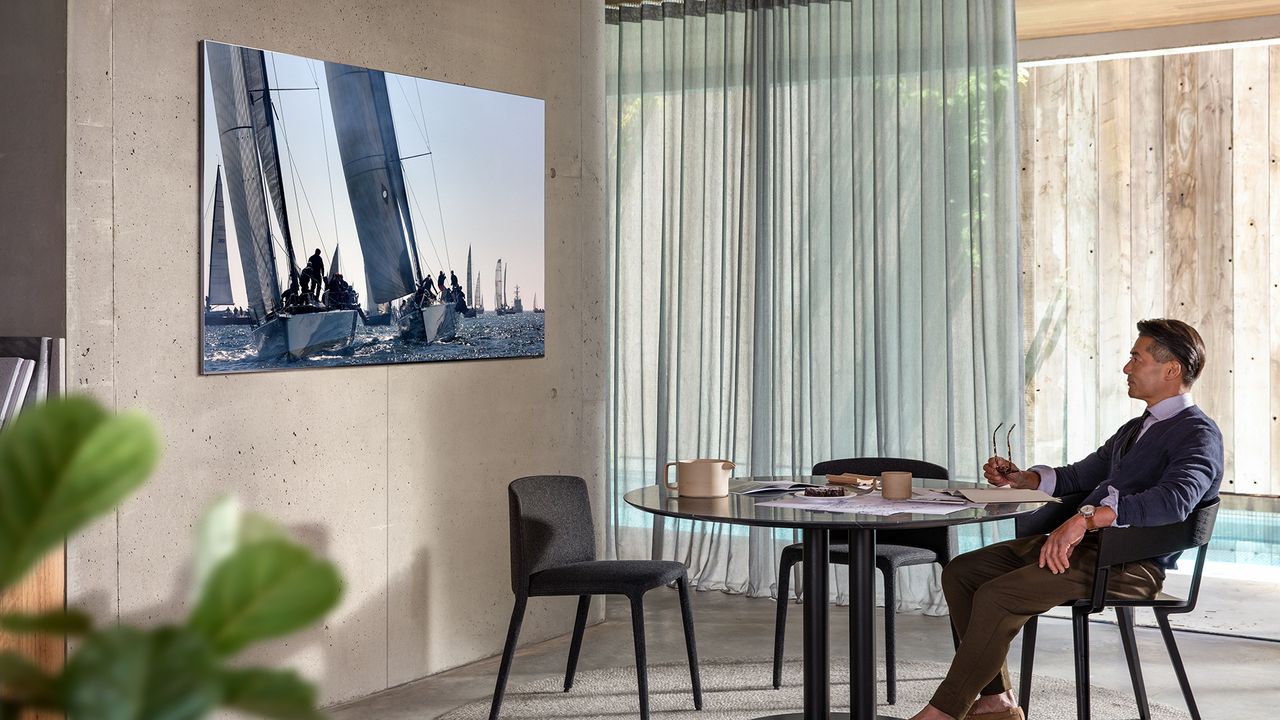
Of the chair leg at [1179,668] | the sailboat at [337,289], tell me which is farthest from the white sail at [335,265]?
the chair leg at [1179,668]

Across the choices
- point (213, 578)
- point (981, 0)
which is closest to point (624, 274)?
point (981, 0)

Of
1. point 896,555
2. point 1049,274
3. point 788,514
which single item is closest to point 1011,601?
point 896,555

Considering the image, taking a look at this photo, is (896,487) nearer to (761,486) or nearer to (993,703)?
(761,486)

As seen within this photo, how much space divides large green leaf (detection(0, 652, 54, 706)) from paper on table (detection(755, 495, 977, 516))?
2501 mm

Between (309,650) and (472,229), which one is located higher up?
(472,229)

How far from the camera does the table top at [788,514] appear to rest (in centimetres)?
253

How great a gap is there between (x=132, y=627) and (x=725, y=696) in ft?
11.6

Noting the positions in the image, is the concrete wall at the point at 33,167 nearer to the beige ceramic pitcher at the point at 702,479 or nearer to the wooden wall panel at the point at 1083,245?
the beige ceramic pitcher at the point at 702,479

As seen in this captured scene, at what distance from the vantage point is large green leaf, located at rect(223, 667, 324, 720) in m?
0.20

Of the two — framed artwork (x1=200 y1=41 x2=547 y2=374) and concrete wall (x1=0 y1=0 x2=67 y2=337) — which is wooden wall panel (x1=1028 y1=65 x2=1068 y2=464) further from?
concrete wall (x1=0 y1=0 x2=67 y2=337)

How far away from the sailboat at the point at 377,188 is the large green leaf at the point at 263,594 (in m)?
3.41

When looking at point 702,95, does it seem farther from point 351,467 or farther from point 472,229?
point 351,467

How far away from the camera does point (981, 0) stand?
14.9ft

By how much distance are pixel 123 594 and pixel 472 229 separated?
1537mm
